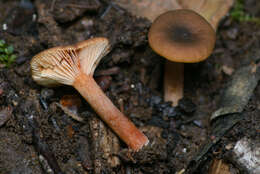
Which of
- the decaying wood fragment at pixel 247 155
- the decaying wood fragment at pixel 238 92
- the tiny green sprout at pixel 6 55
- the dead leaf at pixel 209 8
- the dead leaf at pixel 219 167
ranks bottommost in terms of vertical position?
the dead leaf at pixel 219 167

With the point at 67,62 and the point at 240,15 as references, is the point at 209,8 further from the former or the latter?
the point at 67,62

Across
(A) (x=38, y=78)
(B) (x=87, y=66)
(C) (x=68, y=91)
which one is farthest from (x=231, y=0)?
(A) (x=38, y=78)

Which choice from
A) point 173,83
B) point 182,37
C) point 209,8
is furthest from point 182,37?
point 209,8

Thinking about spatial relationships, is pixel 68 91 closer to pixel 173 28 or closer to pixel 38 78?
pixel 38 78

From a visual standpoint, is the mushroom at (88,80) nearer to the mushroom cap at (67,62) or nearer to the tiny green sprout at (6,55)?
the mushroom cap at (67,62)

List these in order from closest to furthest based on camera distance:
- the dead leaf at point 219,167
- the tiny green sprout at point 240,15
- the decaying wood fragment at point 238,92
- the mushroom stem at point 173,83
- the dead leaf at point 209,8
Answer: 1. the dead leaf at point 219,167
2. the decaying wood fragment at point 238,92
3. the mushroom stem at point 173,83
4. the dead leaf at point 209,8
5. the tiny green sprout at point 240,15

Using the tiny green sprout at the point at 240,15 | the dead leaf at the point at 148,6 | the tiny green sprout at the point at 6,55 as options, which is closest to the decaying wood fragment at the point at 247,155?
the dead leaf at the point at 148,6
